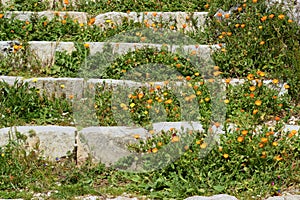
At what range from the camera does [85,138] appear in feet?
15.2

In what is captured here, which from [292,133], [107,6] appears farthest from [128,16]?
[292,133]

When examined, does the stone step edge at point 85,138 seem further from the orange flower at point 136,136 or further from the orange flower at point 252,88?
the orange flower at point 252,88

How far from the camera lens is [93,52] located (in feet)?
19.3

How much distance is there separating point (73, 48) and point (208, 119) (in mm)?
2008

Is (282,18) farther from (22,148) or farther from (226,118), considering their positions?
(22,148)

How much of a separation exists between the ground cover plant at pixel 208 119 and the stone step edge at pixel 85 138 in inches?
3.2

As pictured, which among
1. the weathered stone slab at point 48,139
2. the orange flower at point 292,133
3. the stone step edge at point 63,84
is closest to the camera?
the orange flower at point 292,133

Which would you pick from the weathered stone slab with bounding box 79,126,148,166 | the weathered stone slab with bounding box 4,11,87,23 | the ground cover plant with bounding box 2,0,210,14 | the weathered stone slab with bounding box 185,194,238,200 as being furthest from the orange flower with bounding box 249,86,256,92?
the weathered stone slab with bounding box 4,11,87,23

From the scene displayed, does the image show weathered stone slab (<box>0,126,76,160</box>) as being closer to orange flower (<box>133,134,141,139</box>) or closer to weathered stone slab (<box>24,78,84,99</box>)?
orange flower (<box>133,134,141,139</box>)

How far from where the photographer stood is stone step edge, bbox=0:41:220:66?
5805mm

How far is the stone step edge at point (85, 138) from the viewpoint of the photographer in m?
4.57

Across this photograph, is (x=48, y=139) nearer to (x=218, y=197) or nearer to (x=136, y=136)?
(x=136, y=136)

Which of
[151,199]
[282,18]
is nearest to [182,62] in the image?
[282,18]

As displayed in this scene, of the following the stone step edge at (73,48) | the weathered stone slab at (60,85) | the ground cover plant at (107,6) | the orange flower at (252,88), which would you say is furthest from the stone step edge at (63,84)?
the ground cover plant at (107,6)
